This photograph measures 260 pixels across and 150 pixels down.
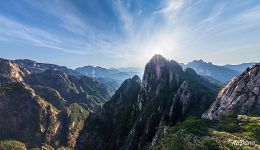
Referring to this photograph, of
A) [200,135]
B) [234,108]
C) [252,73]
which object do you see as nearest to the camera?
[200,135]

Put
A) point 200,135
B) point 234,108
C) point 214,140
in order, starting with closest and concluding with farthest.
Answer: point 214,140
point 200,135
point 234,108

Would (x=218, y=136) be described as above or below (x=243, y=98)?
below

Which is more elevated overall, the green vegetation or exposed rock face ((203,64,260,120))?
exposed rock face ((203,64,260,120))

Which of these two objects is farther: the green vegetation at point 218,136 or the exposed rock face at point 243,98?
the exposed rock face at point 243,98

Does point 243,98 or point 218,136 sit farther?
point 243,98

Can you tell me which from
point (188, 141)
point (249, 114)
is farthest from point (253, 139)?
point (249, 114)

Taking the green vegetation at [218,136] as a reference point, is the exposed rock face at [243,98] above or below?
above

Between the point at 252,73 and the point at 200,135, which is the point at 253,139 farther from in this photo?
the point at 252,73

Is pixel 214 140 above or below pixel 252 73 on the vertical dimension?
below
